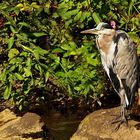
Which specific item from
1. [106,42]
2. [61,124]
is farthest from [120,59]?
[61,124]

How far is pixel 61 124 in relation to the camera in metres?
7.26

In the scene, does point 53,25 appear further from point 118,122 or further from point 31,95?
point 118,122

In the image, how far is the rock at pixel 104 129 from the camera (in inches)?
218

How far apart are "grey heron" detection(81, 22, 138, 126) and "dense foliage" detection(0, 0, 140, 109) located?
0.96ft

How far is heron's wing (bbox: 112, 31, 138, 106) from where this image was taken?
554 centimetres

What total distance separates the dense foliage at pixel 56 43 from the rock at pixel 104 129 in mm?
384

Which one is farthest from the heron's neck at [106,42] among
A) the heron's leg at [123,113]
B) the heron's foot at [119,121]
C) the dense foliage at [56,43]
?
the heron's foot at [119,121]

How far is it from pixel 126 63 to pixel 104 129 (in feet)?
2.61

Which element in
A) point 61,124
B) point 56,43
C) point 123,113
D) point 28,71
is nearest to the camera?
point 28,71

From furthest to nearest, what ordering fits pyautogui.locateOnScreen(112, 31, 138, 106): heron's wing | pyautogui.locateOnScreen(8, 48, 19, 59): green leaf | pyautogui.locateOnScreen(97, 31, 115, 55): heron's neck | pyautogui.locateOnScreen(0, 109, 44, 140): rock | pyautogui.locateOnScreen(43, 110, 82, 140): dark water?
pyautogui.locateOnScreen(43, 110, 82, 140): dark water, pyautogui.locateOnScreen(0, 109, 44, 140): rock, pyautogui.locateOnScreen(8, 48, 19, 59): green leaf, pyautogui.locateOnScreen(97, 31, 115, 55): heron's neck, pyautogui.locateOnScreen(112, 31, 138, 106): heron's wing

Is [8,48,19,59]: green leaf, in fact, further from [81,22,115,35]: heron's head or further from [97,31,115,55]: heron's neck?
[97,31,115,55]: heron's neck

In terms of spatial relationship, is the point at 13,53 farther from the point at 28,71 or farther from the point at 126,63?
the point at 126,63

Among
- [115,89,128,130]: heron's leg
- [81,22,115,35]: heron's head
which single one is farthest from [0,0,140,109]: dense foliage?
[115,89,128,130]: heron's leg

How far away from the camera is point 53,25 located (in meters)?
6.55
